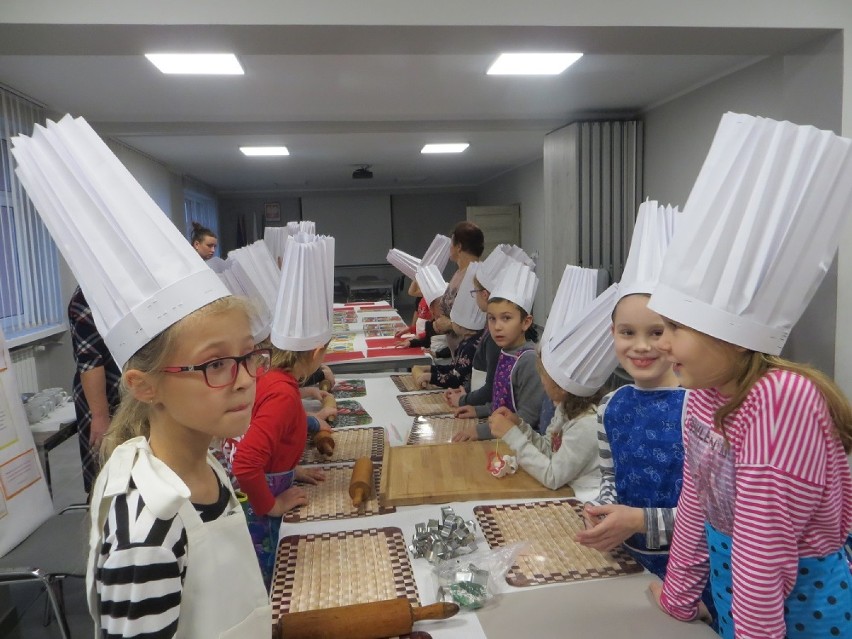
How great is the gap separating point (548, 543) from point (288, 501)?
611 millimetres

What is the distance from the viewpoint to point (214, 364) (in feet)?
2.73

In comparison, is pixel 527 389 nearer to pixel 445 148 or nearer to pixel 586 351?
pixel 586 351

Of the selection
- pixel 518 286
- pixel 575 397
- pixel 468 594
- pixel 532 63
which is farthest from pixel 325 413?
pixel 532 63

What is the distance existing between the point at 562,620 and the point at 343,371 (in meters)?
2.41

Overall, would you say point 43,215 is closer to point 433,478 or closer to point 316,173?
point 433,478

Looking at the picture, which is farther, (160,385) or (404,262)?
(404,262)

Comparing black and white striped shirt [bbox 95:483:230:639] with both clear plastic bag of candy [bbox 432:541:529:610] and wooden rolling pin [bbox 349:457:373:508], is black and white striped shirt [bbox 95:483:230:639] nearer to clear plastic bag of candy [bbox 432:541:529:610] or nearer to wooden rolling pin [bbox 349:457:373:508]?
clear plastic bag of candy [bbox 432:541:529:610]

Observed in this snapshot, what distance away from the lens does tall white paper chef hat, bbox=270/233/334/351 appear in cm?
179

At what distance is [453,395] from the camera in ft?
7.75

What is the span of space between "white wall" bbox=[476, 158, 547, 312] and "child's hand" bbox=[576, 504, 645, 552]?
603 cm

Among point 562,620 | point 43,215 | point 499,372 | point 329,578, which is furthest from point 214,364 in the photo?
point 499,372

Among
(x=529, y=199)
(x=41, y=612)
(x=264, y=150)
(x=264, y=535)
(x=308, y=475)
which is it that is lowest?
(x=41, y=612)

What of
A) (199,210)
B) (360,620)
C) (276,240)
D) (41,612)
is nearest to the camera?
(360,620)

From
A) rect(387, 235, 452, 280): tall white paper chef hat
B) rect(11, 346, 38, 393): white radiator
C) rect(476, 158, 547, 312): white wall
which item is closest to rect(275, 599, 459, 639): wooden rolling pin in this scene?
rect(387, 235, 452, 280): tall white paper chef hat
